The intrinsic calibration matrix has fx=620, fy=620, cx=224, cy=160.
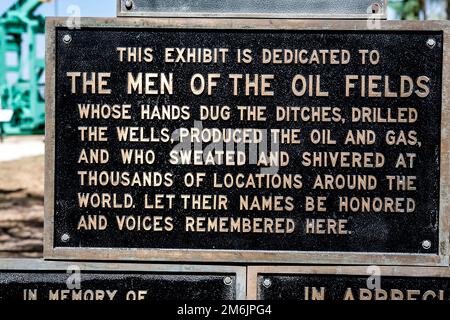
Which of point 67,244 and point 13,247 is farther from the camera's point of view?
point 13,247

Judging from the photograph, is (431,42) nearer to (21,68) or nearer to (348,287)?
(348,287)

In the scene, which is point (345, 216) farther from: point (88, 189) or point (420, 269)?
point (88, 189)

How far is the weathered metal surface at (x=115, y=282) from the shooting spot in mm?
2885

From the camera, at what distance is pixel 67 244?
2.88 meters

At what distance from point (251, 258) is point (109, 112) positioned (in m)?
0.93

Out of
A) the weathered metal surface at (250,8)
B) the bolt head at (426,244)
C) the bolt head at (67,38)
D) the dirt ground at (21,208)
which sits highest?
the weathered metal surface at (250,8)

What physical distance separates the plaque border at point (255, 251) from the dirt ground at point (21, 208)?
169 inches

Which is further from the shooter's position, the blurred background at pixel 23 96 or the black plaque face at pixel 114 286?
the blurred background at pixel 23 96

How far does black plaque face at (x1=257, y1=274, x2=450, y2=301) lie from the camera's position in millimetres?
2873

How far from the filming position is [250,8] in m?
2.91

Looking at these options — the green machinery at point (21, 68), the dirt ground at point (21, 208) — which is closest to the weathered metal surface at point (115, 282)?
the dirt ground at point (21, 208)

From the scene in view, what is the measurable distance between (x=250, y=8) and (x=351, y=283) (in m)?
1.37

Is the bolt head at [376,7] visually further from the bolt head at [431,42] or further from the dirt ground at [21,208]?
the dirt ground at [21,208]
